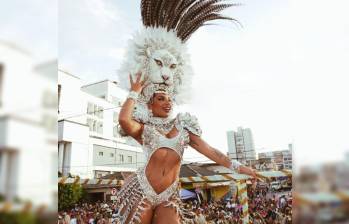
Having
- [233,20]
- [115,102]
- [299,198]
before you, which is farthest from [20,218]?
[115,102]

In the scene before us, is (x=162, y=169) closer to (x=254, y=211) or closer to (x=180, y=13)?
(x=254, y=211)

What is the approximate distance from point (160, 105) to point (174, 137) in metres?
0.11

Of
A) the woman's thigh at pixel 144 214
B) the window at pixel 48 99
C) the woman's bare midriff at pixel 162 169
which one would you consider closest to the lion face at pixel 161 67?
the woman's bare midriff at pixel 162 169

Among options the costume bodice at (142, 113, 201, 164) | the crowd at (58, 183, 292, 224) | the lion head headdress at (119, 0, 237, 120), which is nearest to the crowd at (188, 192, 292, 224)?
the crowd at (58, 183, 292, 224)

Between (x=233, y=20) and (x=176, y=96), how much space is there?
0.98ft

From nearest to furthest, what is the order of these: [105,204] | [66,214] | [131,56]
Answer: [131,56], [105,204], [66,214]

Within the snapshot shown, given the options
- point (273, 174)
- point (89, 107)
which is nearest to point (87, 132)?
point (89, 107)

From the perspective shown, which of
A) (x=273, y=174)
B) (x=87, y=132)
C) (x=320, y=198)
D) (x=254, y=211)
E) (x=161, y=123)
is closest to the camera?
(x=320, y=198)

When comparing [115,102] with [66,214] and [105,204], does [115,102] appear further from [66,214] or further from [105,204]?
[66,214]

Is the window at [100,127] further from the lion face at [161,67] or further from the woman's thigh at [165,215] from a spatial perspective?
the woman's thigh at [165,215]

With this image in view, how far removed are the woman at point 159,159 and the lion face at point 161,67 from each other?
1.5 inches

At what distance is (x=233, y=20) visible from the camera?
1.04m

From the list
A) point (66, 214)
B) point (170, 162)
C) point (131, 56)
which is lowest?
point (66, 214)

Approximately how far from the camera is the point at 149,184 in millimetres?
907
